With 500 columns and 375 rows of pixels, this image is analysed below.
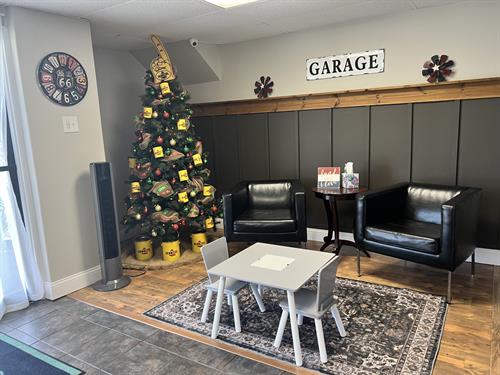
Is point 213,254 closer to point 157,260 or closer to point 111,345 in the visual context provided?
point 111,345

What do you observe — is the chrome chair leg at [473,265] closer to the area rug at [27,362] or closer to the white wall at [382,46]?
the white wall at [382,46]

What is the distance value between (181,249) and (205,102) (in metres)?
1.99

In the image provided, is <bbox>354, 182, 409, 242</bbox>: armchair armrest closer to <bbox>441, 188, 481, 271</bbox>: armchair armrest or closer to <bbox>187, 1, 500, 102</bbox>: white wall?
<bbox>441, 188, 481, 271</bbox>: armchair armrest

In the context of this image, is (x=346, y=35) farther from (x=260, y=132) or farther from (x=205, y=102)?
(x=205, y=102)

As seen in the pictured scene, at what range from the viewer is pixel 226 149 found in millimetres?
4867

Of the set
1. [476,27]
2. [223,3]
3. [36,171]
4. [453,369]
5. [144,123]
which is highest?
[223,3]

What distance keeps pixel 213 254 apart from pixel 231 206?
110 cm

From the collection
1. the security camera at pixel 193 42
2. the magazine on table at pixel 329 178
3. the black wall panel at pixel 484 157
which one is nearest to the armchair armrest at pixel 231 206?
the magazine on table at pixel 329 178

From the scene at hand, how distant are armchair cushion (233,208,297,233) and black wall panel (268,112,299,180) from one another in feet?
Answer: 2.64

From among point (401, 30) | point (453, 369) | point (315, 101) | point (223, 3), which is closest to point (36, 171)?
point (223, 3)

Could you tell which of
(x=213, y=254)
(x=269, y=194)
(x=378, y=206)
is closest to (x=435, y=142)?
(x=378, y=206)

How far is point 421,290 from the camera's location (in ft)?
9.89

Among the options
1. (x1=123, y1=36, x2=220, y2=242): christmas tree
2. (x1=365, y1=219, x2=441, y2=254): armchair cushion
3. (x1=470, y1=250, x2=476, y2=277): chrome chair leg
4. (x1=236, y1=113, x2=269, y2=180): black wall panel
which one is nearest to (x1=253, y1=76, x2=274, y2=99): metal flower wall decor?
(x1=236, y1=113, x2=269, y2=180): black wall panel

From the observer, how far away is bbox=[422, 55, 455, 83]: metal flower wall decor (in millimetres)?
3441
